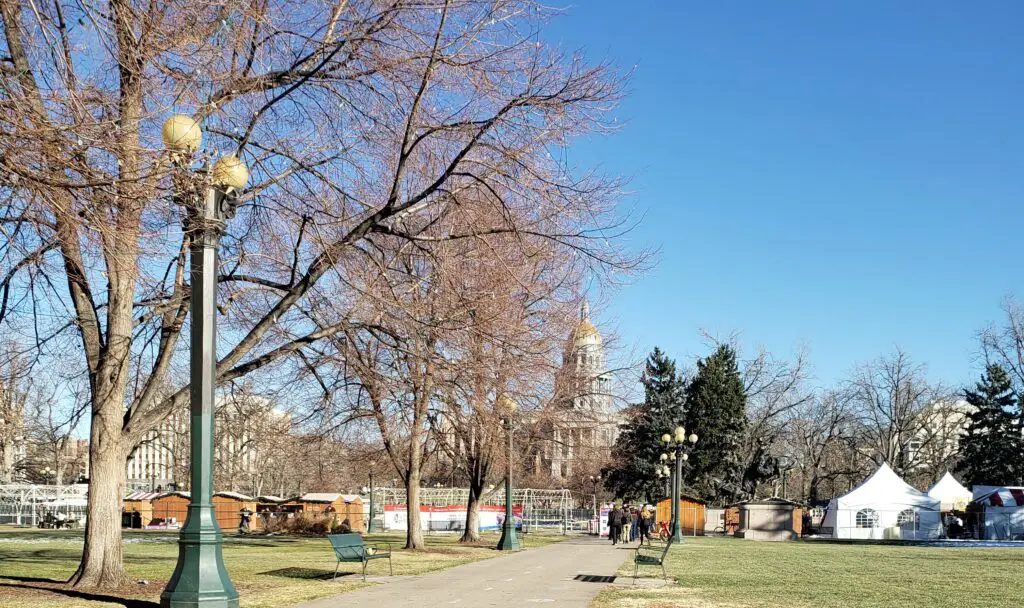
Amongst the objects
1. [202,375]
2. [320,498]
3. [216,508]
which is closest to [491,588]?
[202,375]

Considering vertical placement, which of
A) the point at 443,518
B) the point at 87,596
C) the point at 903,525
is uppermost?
the point at 87,596

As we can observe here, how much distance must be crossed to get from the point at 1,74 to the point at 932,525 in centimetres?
5812

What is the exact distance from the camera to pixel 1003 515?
55312mm

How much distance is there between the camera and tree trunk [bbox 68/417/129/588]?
15.9m

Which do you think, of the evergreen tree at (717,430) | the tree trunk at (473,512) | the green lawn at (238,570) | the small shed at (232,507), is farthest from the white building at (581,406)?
the evergreen tree at (717,430)

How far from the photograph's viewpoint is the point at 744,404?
262 ft

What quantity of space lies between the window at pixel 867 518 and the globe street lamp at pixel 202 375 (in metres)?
54.4

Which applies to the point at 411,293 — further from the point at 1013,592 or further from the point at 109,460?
the point at 1013,592

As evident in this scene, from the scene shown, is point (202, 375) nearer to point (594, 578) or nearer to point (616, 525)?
point (594, 578)

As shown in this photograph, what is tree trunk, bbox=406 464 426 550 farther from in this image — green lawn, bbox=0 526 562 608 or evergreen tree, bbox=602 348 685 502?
evergreen tree, bbox=602 348 685 502

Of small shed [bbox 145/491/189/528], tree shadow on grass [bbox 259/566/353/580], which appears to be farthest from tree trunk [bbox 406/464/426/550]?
small shed [bbox 145/491/189/528]

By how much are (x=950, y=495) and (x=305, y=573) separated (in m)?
53.8

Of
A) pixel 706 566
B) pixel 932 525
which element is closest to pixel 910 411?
pixel 932 525

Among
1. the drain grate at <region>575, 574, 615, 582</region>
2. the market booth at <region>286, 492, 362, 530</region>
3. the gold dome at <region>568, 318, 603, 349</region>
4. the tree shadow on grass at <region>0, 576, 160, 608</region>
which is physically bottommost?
the market booth at <region>286, 492, 362, 530</region>
